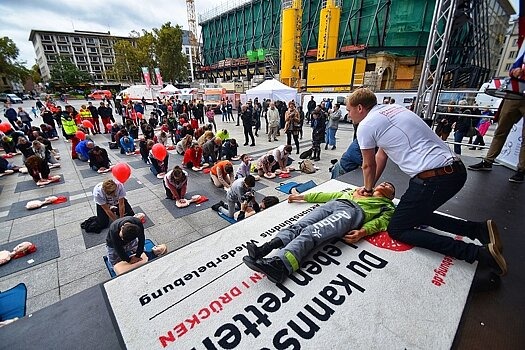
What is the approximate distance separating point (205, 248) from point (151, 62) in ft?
153

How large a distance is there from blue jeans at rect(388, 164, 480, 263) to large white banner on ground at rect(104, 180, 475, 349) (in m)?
0.12

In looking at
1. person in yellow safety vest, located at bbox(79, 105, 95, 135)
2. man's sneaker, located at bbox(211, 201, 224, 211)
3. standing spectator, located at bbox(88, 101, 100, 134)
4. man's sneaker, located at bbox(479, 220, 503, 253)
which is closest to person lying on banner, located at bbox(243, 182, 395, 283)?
man's sneaker, located at bbox(479, 220, 503, 253)

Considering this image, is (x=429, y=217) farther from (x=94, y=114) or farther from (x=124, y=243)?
(x=94, y=114)

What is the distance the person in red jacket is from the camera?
23.8 feet

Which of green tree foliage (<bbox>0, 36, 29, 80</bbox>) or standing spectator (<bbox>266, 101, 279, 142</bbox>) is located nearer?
standing spectator (<bbox>266, 101, 279, 142</bbox>)

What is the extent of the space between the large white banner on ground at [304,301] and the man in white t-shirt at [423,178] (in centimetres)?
15

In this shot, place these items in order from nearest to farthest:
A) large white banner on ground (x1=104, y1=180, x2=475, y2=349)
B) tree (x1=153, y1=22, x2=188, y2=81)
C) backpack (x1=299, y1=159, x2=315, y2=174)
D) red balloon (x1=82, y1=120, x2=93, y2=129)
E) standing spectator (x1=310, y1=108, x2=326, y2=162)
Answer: large white banner on ground (x1=104, y1=180, x2=475, y2=349) < backpack (x1=299, y1=159, x2=315, y2=174) < standing spectator (x1=310, y1=108, x2=326, y2=162) < red balloon (x1=82, y1=120, x2=93, y2=129) < tree (x1=153, y1=22, x2=188, y2=81)

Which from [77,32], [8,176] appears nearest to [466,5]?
[8,176]

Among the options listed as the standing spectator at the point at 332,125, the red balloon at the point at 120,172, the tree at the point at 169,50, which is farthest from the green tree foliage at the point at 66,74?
the red balloon at the point at 120,172

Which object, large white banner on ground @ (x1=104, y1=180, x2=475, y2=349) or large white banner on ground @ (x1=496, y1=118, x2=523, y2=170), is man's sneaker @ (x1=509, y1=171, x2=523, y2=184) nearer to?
large white banner on ground @ (x1=496, y1=118, x2=523, y2=170)

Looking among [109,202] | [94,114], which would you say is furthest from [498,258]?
[94,114]

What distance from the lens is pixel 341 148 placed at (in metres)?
9.53

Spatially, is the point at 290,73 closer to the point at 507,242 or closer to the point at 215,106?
the point at 215,106

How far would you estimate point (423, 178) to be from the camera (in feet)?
6.46
